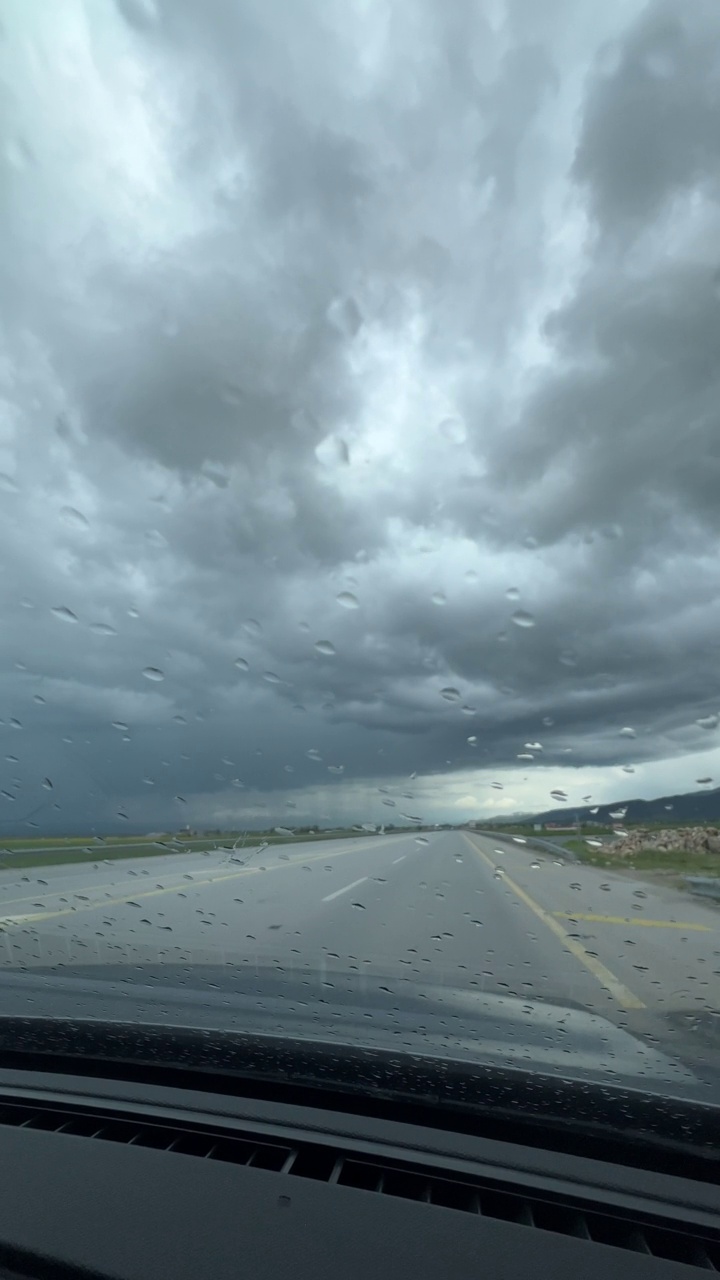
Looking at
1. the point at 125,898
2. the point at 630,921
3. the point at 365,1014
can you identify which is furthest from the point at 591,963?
the point at 125,898

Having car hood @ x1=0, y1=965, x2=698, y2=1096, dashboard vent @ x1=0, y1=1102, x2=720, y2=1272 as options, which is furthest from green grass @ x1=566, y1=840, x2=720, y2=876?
dashboard vent @ x1=0, y1=1102, x2=720, y2=1272

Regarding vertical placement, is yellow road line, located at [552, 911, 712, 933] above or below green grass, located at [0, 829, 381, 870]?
below

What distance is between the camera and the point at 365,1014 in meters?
4.92

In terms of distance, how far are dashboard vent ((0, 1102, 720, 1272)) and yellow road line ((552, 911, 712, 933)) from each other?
7.47 m

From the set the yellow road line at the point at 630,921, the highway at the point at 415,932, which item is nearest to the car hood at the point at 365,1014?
the highway at the point at 415,932

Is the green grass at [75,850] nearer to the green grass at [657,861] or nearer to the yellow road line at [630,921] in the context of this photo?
the green grass at [657,861]

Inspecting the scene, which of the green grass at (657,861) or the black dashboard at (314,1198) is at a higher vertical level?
the green grass at (657,861)

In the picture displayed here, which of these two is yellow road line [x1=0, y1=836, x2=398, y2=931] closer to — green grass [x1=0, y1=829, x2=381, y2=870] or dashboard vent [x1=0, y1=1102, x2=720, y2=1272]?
green grass [x1=0, y1=829, x2=381, y2=870]

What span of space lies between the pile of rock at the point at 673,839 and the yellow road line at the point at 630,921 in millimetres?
875

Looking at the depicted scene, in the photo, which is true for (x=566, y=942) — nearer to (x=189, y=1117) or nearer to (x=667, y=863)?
(x=189, y=1117)

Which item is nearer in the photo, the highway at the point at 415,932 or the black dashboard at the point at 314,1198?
the black dashboard at the point at 314,1198

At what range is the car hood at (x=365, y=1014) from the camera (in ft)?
13.7

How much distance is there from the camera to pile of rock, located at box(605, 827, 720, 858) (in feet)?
36.2

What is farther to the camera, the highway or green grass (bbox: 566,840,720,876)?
green grass (bbox: 566,840,720,876)
